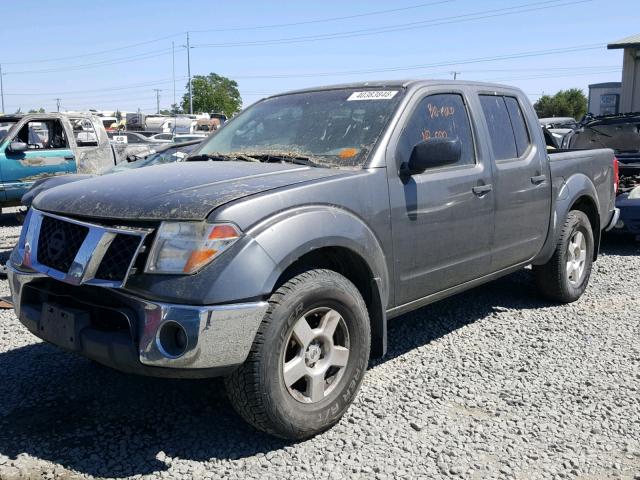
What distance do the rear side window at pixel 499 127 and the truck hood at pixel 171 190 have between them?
5.43ft

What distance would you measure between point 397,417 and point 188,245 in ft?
5.06

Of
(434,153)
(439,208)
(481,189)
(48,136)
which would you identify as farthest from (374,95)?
(48,136)

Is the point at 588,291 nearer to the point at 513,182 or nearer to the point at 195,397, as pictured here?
the point at 513,182

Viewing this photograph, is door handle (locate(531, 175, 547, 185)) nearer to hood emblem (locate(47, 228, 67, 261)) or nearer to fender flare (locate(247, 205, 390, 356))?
fender flare (locate(247, 205, 390, 356))

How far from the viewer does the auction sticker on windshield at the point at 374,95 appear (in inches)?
165

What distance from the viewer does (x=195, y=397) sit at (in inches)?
153

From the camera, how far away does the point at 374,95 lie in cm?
424

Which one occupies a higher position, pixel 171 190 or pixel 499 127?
pixel 499 127

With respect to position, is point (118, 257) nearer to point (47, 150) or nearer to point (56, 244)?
point (56, 244)

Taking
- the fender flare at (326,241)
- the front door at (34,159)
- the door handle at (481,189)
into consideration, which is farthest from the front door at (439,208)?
the front door at (34,159)

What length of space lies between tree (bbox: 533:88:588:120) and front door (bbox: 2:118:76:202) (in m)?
62.6

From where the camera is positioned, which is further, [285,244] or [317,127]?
[317,127]

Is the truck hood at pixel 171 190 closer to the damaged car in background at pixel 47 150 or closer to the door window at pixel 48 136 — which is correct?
Result: the damaged car in background at pixel 47 150

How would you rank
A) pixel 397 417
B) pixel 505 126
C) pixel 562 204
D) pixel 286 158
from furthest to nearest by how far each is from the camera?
pixel 562 204
pixel 505 126
pixel 286 158
pixel 397 417
